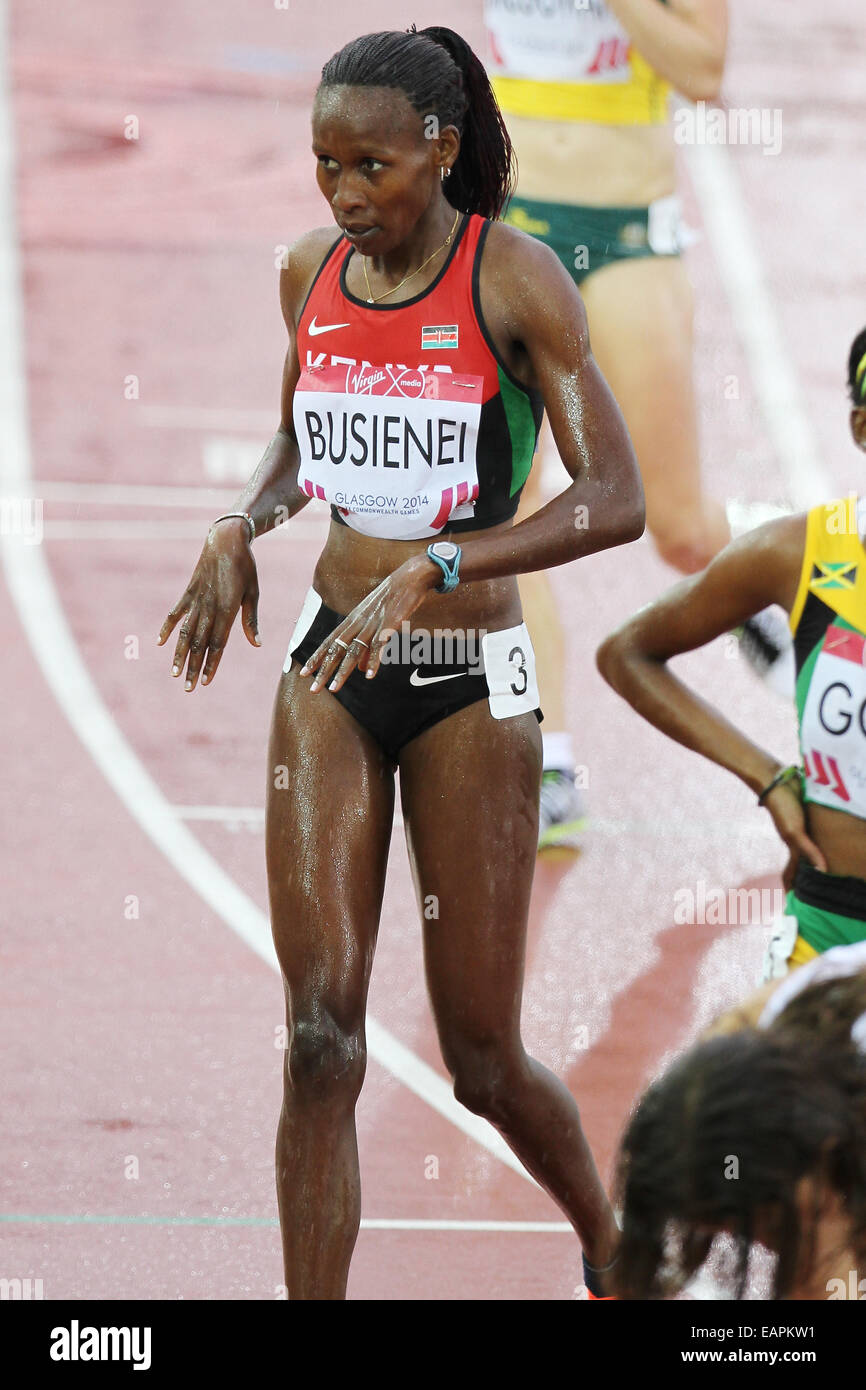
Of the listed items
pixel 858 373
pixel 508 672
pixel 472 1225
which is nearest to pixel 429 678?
pixel 508 672

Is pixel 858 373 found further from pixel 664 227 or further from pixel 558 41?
pixel 558 41

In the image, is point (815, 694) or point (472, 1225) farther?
point (472, 1225)

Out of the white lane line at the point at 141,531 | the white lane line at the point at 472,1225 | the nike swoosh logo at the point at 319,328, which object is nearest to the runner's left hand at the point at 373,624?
the nike swoosh logo at the point at 319,328

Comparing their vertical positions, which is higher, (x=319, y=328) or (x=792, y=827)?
(x=319, y=328)

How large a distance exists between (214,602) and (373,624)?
1.70 ft

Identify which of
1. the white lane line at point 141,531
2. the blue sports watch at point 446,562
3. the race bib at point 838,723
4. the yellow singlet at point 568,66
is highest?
the yellow singlet at point 568,66

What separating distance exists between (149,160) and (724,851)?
10.4 meters

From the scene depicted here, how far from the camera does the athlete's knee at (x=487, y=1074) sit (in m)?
4.57

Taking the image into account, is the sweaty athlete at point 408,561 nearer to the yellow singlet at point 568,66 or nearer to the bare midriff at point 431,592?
the bare midriff at point 431,592

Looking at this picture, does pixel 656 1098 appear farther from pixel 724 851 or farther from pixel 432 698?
pixel 724 851

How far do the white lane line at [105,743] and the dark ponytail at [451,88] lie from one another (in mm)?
2616

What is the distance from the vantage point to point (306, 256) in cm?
474

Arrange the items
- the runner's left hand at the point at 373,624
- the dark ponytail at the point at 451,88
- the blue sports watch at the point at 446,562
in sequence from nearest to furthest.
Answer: the runner's left hand at the point at 373,624, the blue sports watch at the point at 446,562, the dark ponytail at the point at 451,88

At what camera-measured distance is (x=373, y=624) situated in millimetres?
4082
